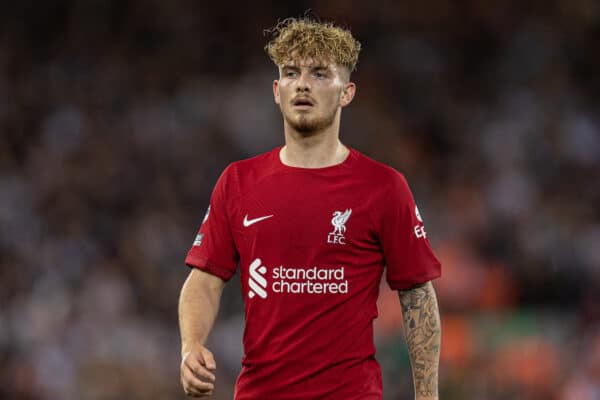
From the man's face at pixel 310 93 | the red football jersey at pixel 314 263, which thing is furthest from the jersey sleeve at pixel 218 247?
the man's face at pixel 310 93

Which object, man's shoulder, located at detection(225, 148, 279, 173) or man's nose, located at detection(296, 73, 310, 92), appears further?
man's shoulder, located at detection(225, 148, 279, 173)

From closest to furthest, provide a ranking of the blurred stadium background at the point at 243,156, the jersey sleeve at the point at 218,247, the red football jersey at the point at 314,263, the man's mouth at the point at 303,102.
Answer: the red football jersey at the point at 314,263 → the man's mouth at the point at 303,102 → the jersey sleeve at the point at 218,247 → the blurred stadium background at the point at 243,156

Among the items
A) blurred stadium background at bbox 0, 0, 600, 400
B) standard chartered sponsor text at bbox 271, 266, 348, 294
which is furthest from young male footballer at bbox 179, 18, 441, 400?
blurred stadium background at bbox 0, 0, 600, 400

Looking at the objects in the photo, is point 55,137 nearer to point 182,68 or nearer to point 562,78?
point 182,68

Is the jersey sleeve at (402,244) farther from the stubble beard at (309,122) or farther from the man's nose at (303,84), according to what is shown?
the man's nose at (303,84)

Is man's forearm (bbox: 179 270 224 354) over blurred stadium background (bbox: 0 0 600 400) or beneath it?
beneath

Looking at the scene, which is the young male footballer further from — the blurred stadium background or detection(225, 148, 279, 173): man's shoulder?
the blurred stadium background

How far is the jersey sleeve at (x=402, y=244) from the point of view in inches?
152

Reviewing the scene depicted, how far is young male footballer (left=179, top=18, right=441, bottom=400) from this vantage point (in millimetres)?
3760

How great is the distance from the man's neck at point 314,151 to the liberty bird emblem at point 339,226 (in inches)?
8.3

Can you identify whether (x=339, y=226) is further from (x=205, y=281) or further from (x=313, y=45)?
(x=313, y=45)

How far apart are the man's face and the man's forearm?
2.15 ft

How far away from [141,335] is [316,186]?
5205mm

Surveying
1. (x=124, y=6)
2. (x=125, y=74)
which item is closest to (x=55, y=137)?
(x=125, y=74)
